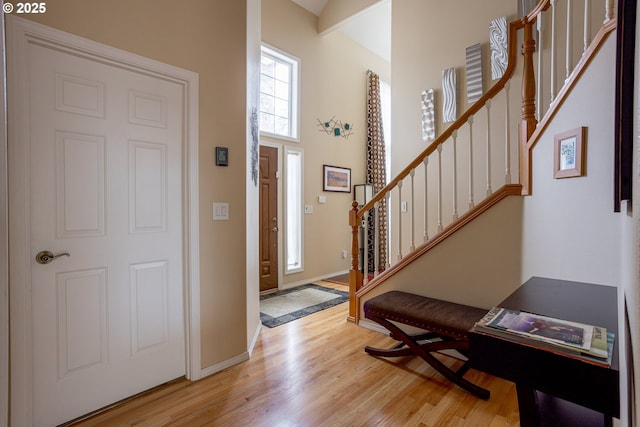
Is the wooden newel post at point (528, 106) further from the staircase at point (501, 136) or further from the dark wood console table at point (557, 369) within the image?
the dark wood console table at point (557, 369)

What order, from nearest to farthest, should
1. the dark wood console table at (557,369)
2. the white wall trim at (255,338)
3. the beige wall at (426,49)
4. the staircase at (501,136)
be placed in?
1. the dark wood console table at (557,369)
2. the staircase at (501,136)
3. the white wall trim at (255,338)
4. the beige wall at (426,49)

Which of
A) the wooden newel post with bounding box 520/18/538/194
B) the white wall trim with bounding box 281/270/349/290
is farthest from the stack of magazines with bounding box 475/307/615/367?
the white wall trim with bounding box 281/270/349/290

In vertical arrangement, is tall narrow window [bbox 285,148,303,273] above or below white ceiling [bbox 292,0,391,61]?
below

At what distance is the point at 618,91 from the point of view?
789 millimetres

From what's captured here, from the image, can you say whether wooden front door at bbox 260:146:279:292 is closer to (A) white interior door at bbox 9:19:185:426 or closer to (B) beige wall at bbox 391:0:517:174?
(B) beige wall at bbox 391:0:517:174

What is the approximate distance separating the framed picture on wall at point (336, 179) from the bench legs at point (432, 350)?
2945mm

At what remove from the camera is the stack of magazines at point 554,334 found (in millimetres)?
782

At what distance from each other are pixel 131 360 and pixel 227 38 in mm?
2269

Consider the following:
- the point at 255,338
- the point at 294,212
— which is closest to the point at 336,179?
the point at 294,212

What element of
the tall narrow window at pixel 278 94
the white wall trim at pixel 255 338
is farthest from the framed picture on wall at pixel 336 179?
the white wall trim at pixel 255 338

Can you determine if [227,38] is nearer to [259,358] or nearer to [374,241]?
[259,358]

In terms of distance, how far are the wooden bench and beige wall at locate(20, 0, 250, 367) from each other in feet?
3.58

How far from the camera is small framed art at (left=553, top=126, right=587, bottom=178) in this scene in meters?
1.49

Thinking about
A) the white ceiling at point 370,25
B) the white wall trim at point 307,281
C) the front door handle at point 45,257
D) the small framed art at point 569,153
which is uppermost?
the white ceiling at point 370,25
